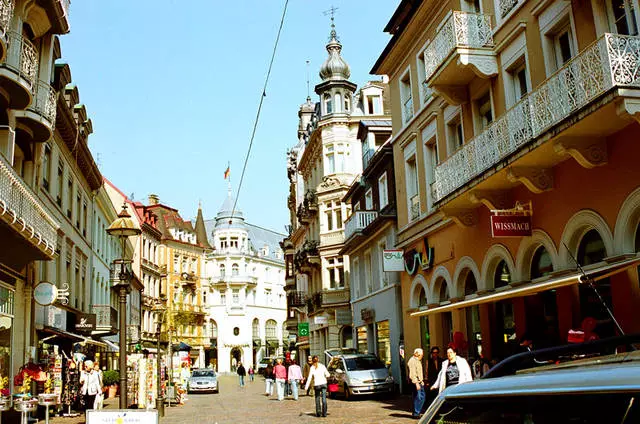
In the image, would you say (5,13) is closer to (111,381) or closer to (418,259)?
(418,259)

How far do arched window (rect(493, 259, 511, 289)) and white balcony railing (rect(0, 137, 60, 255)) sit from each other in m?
11.6

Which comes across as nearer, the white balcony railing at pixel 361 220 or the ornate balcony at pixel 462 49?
the ornate balcony at pixel 462 49

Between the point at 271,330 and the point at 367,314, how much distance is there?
237 feet

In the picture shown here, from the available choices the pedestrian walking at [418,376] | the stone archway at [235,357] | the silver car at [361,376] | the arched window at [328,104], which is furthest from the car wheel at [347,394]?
the stone archway at [235,357]

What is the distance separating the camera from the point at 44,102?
19.5 m

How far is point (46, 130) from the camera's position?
1966 centimetres

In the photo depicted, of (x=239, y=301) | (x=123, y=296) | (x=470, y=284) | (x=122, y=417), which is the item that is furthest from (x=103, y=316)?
(x=239, y=301)

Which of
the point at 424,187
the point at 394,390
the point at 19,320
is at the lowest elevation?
the point at 394,390

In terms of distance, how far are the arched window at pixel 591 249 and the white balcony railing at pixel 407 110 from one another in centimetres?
1055

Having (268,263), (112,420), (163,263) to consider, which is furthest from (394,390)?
(268,263)

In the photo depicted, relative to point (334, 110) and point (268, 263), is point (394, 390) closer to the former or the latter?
point (334, 110)

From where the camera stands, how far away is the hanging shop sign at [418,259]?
2177cm

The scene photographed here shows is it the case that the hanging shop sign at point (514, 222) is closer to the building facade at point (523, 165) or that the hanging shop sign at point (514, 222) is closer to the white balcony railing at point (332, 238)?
the building facade at point (523, 165)

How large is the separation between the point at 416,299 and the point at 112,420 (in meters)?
16.3
